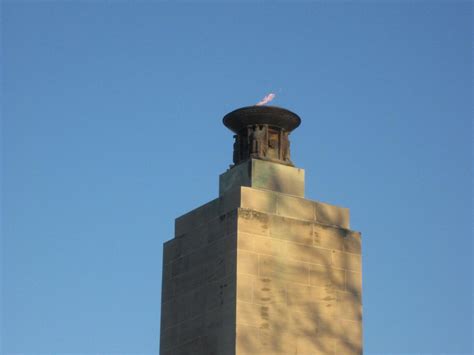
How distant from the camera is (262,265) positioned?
29.6 meters

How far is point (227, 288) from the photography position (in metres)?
29.3

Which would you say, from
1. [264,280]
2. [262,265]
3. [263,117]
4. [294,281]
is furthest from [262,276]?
[263,117]

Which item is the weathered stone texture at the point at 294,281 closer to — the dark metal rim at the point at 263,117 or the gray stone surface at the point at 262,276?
the gray stone surface at the point at 262,276

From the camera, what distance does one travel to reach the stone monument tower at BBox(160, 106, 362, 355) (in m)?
29.2

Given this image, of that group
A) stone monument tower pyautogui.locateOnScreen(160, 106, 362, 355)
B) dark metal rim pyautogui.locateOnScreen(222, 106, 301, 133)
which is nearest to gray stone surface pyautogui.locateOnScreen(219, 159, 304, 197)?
stone monument tower pyautogui.locateOnScreen(160, 106, 362, 355)

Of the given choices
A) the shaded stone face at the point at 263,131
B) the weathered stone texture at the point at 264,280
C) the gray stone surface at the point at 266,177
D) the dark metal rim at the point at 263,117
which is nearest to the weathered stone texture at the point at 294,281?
the weathered stone texture at the point at 264,280

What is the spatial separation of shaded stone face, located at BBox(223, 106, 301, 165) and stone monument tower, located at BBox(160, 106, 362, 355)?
0.09 feet

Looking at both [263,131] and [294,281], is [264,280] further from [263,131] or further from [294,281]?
[263,131]

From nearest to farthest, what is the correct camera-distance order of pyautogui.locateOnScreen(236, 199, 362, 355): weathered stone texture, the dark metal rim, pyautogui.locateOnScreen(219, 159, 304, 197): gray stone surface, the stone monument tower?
pyautogui.locateOnScreen(236, 199, 362, 355): weathered stone texture, the stone monument tower, pyautogui.locateOnScreen(219, 159, 304, 197): gray stone surface, the dark metal rim

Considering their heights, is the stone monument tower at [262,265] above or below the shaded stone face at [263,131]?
Answer: below

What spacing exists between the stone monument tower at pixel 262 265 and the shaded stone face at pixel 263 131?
26 millimetres

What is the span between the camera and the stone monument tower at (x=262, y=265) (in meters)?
29.2

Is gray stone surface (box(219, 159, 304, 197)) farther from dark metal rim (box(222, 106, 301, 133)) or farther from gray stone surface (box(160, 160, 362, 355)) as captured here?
dark metal rim (box(222, 106, 301, 133))

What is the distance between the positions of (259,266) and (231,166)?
11.4 ft
